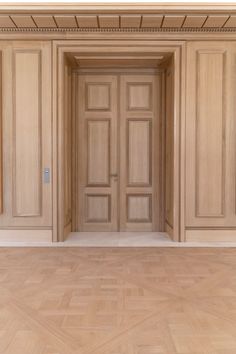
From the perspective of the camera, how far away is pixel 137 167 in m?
6.43

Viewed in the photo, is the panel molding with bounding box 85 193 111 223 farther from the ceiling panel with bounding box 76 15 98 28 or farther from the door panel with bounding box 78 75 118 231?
the ceiling panel with bounding box 76 15 98 28

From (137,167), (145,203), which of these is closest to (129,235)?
(145,203)

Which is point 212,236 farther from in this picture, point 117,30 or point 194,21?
point 117,30

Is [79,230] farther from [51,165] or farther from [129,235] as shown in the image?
[51,165]

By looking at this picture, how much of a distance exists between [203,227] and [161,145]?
62.0 inches

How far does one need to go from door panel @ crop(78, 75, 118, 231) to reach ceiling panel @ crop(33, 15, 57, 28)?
1.22m

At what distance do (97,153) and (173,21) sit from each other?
7.73 ft

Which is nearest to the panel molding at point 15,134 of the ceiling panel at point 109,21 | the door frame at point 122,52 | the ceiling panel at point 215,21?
the door frame at point 122,52

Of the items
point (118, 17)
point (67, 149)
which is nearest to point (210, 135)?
point (118, 17)

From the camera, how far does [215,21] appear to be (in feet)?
→ 17.0

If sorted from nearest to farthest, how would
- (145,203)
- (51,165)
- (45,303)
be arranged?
(45,303)
(51,165)
(145,203)

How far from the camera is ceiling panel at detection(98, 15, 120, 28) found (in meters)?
5.04

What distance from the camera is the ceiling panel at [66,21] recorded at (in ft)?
16.6

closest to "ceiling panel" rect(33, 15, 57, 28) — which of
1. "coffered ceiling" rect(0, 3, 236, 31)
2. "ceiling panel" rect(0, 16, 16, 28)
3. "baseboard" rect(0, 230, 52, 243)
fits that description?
"coffered ceiling" rect(0, 3, 236, 31)
